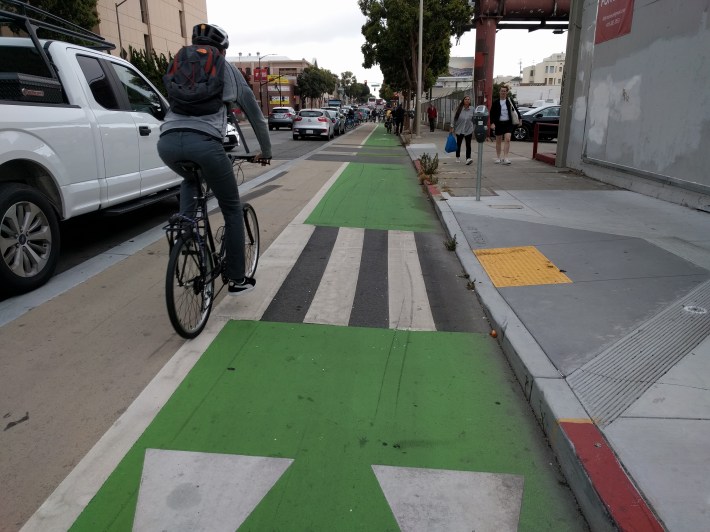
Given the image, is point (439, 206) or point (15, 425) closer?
point (15, 425)

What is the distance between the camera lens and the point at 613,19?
1000cm

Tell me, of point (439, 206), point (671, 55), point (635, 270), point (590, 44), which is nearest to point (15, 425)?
point (635, 270)

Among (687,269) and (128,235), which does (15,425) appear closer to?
(128,235)

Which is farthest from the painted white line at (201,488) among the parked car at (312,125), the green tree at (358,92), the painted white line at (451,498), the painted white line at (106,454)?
the green tree at (358,92)

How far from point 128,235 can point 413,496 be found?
562 centimetres

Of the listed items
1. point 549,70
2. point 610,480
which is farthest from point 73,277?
point 549,70

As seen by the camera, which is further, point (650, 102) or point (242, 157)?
point (650, 102)

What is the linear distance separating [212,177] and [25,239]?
1987 millimetres

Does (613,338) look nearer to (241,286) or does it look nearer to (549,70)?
(241,286)

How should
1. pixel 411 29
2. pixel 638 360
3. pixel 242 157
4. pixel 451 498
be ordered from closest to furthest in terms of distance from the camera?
pixel 451 498 → pixel 638 360 → pixel 242 157 → pixel 411 29

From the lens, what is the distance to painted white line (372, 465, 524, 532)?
2.30 meters

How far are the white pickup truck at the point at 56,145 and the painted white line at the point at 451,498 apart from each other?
3735mm

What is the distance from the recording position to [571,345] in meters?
3.62

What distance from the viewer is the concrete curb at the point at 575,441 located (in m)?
2.18
